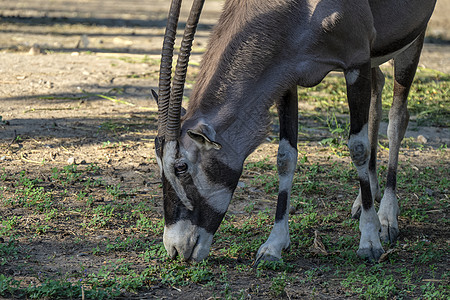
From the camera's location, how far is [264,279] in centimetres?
407

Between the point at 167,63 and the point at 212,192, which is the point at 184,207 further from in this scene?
the point at 167,63

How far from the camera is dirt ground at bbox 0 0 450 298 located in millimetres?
6508

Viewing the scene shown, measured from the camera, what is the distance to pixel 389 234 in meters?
5.05

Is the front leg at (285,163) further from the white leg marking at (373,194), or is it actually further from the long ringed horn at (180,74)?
the long ringed horn at (180,74)

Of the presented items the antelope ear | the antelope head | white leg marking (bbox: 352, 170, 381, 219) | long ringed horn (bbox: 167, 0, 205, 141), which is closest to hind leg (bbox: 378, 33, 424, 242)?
white leg marking (bbox: 352, 170, 381, 219)

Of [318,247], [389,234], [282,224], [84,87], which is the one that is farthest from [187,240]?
[84,87]

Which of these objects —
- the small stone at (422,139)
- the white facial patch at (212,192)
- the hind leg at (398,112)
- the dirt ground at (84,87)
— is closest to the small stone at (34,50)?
the dirt ground at (84,87)

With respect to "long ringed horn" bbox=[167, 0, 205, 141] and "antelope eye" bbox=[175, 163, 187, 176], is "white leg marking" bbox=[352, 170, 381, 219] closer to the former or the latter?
"antelope eye" bbox=[175, 163, 187, 176]

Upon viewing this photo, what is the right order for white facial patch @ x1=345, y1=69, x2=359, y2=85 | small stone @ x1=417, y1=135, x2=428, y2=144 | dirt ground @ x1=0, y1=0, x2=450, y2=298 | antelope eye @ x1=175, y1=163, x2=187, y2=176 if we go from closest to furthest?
antelope eye @ x1=175, y1=163, x2=187, y2=176 < white facial patch @ x1=345, y1=69, x2=359, y2=85 < dirt ground @ x1=0, y1=0, x2=450, y2=298 < small stone @ x1=417, y1=135, x2=428, y2=144

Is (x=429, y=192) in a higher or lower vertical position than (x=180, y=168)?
lower

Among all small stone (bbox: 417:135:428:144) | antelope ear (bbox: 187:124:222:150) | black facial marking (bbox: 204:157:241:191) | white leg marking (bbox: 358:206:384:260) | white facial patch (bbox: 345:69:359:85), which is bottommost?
small stone (bbox: 417:135:428:144)

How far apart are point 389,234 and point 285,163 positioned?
109cm

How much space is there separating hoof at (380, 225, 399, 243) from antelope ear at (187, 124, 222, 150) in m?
1.83

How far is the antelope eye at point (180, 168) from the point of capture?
401 centimetres
